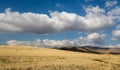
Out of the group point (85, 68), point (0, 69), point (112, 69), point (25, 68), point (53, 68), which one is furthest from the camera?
point (112, 69)

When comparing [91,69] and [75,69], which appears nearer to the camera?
[75,69]

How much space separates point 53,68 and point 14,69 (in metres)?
5.59

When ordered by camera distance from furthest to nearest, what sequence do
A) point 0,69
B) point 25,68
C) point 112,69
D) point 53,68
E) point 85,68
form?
point 112,69 → point 85,68 → point 53,68 → point 25,68 → point 0,69

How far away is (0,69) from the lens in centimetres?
2464

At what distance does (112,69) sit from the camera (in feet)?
115

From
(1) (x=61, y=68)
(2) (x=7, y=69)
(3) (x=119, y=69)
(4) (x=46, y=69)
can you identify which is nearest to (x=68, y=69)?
(1) (x=61, y=68)

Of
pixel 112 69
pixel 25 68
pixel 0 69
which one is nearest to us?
pixel 0 69

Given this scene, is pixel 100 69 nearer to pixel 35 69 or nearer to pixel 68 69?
pixel 68 69

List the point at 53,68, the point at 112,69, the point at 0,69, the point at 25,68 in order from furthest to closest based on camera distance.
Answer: the point at 112,69, the point at 53,68, the point at 25,68, the point at 0,69

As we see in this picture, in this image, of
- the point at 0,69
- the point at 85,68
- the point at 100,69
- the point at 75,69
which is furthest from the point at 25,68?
the point at 100,69

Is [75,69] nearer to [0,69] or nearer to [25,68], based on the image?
[25,68]

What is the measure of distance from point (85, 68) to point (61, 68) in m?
4.48

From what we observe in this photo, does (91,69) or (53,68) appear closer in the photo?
(53,68)

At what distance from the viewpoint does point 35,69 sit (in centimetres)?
2680
